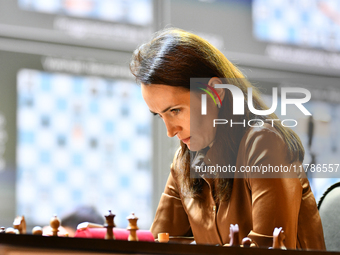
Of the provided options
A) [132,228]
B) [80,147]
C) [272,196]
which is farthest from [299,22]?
[132,228]

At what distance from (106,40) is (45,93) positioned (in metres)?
0.44

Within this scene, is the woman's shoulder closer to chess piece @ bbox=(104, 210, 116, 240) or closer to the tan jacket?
the tan jacket

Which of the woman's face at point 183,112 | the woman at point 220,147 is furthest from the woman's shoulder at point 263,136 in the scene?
the woman's face at point 183,112

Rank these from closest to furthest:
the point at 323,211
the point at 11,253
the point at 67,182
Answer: the point at 11,253 → the point at 323,211 → the point at 67,182

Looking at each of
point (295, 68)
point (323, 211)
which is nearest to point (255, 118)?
point (323, 211)

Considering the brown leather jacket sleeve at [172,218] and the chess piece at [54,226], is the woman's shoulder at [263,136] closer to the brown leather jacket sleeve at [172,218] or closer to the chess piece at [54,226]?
the brown leather jacket sleeve at [172,218]

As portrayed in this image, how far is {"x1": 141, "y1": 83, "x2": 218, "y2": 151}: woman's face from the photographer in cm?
117

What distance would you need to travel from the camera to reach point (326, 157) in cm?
269

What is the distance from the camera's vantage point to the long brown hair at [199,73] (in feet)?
3.78

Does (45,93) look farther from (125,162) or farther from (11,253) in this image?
(11,253)

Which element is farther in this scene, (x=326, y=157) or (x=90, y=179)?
(x=326, y=157)

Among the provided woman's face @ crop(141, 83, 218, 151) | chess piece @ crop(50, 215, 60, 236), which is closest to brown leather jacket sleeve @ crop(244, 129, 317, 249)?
woman's face @ crop(141, 83, 218, 151)

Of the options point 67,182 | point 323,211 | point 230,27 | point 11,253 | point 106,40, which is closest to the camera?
point 11,253

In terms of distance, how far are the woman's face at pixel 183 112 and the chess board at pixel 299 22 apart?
5.29ft
